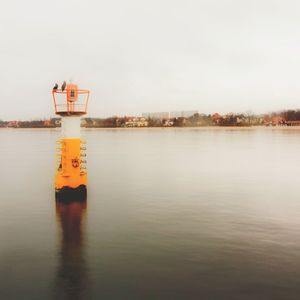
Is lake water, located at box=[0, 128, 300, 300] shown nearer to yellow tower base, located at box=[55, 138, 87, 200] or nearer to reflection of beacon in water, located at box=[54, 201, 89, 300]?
reflection of beacon in water, located at box=[54, 201, 89, 300]

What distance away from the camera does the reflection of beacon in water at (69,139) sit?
17.7 meters

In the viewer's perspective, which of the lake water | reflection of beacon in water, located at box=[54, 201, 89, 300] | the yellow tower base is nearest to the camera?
reflection of beacon in water, located at box=[54, 201, 89, 300]

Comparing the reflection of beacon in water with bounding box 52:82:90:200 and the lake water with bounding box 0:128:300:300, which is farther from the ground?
the reflection of beacon in water with bounding box 52:82:90:200

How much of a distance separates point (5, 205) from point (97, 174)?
14659 millimetres

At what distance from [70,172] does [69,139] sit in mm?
1414

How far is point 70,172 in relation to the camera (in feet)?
58.1

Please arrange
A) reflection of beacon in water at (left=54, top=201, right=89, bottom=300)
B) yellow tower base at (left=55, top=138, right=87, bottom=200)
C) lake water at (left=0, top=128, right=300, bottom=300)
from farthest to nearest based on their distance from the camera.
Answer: yellow tower base at (left=55, top=138, right=87, bottom=200) < lake water at (left=0, top=128, right=300, bottom=300) < reflection of beacon in water at (left=54, top=201, right=89, bottom=300)

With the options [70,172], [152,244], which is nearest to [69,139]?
[70,172]

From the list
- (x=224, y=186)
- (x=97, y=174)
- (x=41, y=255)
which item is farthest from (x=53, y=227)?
(x=97, y=174)

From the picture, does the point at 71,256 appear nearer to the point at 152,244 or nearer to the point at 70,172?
the point at 152,244

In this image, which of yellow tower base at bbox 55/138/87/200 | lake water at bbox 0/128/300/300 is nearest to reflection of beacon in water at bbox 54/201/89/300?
lake water at bbox 0/128/300/300

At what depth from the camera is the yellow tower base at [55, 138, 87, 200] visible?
1767cm

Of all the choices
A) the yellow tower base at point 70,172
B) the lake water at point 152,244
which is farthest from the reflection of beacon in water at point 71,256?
the yellow tower base at point 70,172

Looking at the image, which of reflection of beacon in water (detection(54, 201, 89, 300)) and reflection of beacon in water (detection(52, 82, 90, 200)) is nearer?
reflection of beacon in water (detection(54, 201, 89, 300))
